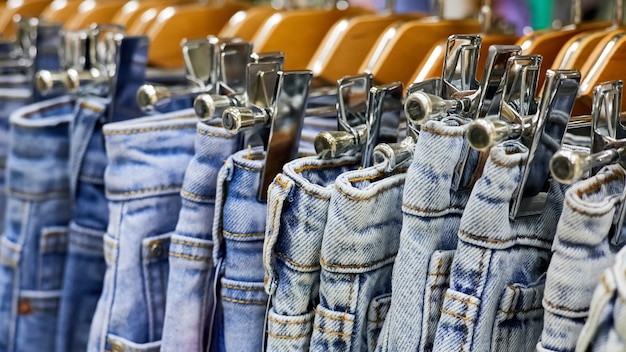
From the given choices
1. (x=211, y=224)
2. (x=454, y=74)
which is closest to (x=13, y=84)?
(x=211, y=224)

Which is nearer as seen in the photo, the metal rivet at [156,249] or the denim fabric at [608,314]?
the denim fabric at [608,314]

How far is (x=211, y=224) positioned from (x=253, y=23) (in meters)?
0.35

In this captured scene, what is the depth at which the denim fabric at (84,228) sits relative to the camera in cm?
91

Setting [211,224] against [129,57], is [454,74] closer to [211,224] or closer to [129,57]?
[211,224]

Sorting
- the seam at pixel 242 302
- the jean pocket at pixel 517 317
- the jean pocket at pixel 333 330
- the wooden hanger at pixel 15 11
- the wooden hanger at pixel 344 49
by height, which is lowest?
the seam at pixel 242 302

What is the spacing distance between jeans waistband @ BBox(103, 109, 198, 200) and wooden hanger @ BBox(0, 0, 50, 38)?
628 millimetres

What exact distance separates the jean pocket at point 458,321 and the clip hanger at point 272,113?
0.20 m

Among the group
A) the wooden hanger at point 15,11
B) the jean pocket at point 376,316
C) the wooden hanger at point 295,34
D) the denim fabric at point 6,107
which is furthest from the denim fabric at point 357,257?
the wooden hanger at point 15,11

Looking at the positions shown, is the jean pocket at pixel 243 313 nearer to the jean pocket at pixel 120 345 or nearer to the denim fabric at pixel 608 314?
the jean pocket at pixel 120 345

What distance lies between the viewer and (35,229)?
97cm

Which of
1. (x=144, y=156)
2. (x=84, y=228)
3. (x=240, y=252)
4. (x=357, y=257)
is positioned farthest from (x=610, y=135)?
(x=84, y=228)

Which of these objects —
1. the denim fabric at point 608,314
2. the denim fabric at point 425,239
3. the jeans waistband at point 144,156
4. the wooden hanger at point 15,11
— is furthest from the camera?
the wooden hanger at point 15,11

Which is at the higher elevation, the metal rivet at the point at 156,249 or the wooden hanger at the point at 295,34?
the wooden hanger at the point at 295,34

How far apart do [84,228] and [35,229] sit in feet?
0.27
